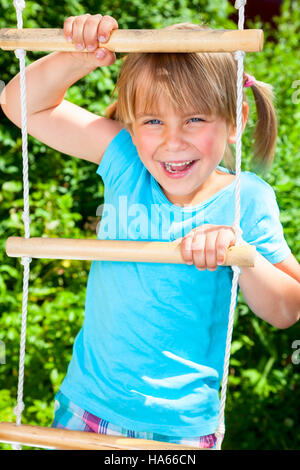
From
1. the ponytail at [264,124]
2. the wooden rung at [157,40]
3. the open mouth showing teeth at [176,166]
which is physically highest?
the wooden rung at [157,40]

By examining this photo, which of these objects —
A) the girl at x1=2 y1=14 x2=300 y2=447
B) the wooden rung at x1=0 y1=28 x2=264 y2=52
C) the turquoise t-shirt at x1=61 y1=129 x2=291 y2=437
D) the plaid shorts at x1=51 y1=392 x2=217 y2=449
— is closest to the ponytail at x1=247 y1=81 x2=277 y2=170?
the girl at x1=2 y1=14 x2=300 y2=447

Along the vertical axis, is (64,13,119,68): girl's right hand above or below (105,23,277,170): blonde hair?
above

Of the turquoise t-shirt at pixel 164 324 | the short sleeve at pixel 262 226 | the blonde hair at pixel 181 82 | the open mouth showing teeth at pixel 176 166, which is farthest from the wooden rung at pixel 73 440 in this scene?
the blonde hair at pixel 181 82

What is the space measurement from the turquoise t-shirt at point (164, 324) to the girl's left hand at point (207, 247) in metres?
0.24

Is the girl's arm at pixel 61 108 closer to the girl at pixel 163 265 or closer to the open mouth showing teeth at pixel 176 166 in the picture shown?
the girl at pixel 163 265

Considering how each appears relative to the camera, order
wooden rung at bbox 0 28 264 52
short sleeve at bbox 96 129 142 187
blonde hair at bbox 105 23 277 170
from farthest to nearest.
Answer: short sleeve at bbox 96 129 142 187 < blonde hair at bbox 105 23 277 170 < wooden rung at bbox 0 28 264 52

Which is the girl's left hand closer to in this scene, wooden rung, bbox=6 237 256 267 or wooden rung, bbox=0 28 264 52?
wooden rung, bbox=6 237 256 267

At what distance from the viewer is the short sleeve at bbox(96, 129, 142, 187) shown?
5.06 ft

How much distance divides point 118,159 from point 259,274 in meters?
0.47

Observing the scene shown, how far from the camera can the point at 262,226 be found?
55.6 inches

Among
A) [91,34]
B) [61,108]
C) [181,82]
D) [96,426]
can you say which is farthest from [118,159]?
[96,426]

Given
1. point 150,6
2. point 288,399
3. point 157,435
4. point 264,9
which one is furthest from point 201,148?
point 264,9

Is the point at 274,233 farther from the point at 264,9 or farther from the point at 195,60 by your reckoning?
the point at 264,9

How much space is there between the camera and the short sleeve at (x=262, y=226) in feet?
4.62
